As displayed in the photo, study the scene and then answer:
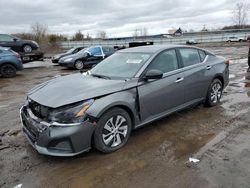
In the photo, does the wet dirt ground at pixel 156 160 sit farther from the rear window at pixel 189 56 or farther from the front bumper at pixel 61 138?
the rear window at pixel 189 56

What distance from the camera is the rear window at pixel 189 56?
16.1 ft

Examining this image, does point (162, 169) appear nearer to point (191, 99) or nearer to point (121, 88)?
point (121, 88)

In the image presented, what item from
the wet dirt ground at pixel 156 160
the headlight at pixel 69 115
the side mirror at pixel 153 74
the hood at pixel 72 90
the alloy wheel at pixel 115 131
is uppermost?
the side mirror at pixel 153 74

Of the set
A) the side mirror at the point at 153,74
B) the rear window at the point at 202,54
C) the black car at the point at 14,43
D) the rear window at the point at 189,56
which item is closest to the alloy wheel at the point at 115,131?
the side mirror at the point at 153,74

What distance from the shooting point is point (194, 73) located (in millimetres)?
4922

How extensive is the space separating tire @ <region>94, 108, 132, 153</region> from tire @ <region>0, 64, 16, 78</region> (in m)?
10.1

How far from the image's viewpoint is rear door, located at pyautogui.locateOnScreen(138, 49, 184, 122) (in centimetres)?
402

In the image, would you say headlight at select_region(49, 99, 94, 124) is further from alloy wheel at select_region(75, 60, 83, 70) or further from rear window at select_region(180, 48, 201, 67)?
alloy wheel at select_region(75, 60, 83, 70)

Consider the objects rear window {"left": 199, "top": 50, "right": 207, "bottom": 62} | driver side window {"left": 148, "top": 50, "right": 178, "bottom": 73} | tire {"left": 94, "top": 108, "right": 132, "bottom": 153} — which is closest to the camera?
tire {"left": 94, "top": 108, "right": 132, "bottom": 153}

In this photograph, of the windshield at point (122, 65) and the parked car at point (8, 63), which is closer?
the windshield at point (122, 65)

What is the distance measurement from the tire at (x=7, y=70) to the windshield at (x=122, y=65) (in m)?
8.80

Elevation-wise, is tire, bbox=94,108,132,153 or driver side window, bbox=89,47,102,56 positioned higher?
driver side window, bbox=89,47,102,56

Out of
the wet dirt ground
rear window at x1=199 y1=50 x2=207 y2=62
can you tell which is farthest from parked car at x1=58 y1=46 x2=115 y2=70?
rear window at x1=199 y1=50 x2=207 y2=62

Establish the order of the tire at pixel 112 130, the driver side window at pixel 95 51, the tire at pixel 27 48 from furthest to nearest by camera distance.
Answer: the tire at pixel 27 48 → the driver side window at pixel 95 51 → the tire at pixel 112 130
